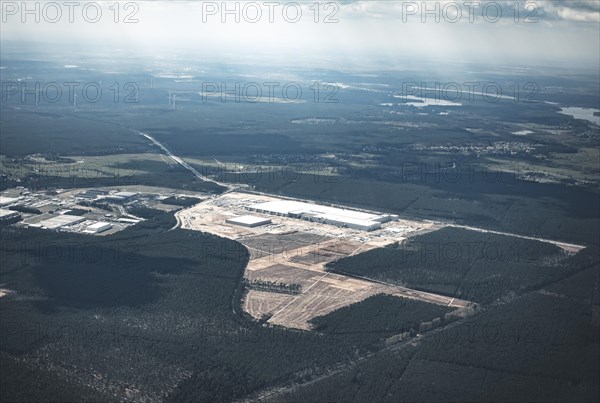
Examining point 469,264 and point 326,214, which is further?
point 326,214

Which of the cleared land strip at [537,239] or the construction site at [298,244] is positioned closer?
the construction site at [298,244]

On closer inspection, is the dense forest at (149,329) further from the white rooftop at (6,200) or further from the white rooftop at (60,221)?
the white rooftop at (6,200)

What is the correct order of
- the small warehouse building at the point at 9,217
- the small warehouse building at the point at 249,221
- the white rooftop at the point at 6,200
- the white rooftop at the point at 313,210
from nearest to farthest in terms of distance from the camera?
the small warehouse building at the point at 9,217, the small warehouse building at the point at 249,221, the white rooftop at the point at 313,210, the white rooftop at the point at 6,200

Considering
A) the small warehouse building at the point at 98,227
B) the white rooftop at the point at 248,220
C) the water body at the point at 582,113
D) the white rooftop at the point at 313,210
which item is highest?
the water body at the point at 582,113

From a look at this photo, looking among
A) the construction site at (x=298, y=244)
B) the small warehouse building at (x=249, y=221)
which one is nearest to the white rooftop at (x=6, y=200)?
the construction site at (x=298, y=244)

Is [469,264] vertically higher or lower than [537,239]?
lower

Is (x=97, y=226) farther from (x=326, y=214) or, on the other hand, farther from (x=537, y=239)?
(x=537, y=239)

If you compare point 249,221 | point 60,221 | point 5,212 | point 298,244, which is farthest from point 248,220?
point 5,212
